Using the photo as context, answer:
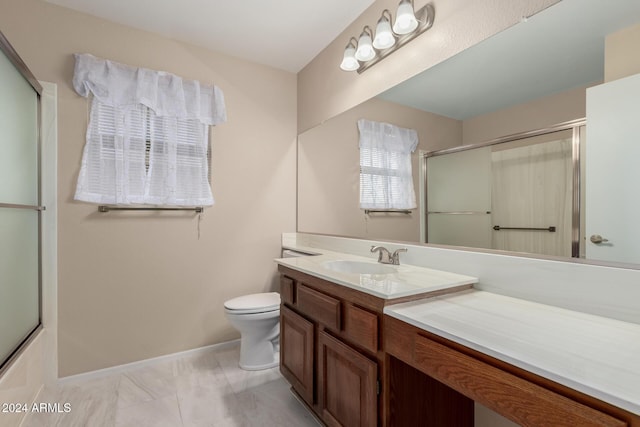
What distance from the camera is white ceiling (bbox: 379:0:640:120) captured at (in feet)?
3.24

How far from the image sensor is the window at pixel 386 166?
1746 millimetres

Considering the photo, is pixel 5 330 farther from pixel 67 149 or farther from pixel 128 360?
pixel 67 149

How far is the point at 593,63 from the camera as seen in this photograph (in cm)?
99

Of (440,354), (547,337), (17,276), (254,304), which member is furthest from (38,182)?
(547,337)

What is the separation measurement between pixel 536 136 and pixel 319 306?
1173mm

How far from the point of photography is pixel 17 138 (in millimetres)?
1565

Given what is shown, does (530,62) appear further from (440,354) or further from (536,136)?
(440,354)

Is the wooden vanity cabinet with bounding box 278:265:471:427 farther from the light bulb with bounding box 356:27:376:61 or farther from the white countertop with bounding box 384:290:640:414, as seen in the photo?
the light bulb with bounding box 356:27:376:61

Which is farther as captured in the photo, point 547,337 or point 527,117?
point 527,117

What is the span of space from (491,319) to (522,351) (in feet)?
0.72

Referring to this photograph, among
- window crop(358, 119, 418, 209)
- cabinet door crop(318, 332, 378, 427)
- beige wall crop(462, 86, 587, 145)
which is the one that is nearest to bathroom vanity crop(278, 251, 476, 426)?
cabinet door crop(318, 332, 378, 427)

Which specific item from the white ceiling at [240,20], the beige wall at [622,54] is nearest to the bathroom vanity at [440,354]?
the beige wall at [622,54]

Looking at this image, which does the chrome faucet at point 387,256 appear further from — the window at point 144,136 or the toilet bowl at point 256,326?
the window at point 144,136

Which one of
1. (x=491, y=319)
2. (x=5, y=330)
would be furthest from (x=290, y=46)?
(x=5, y=330)
